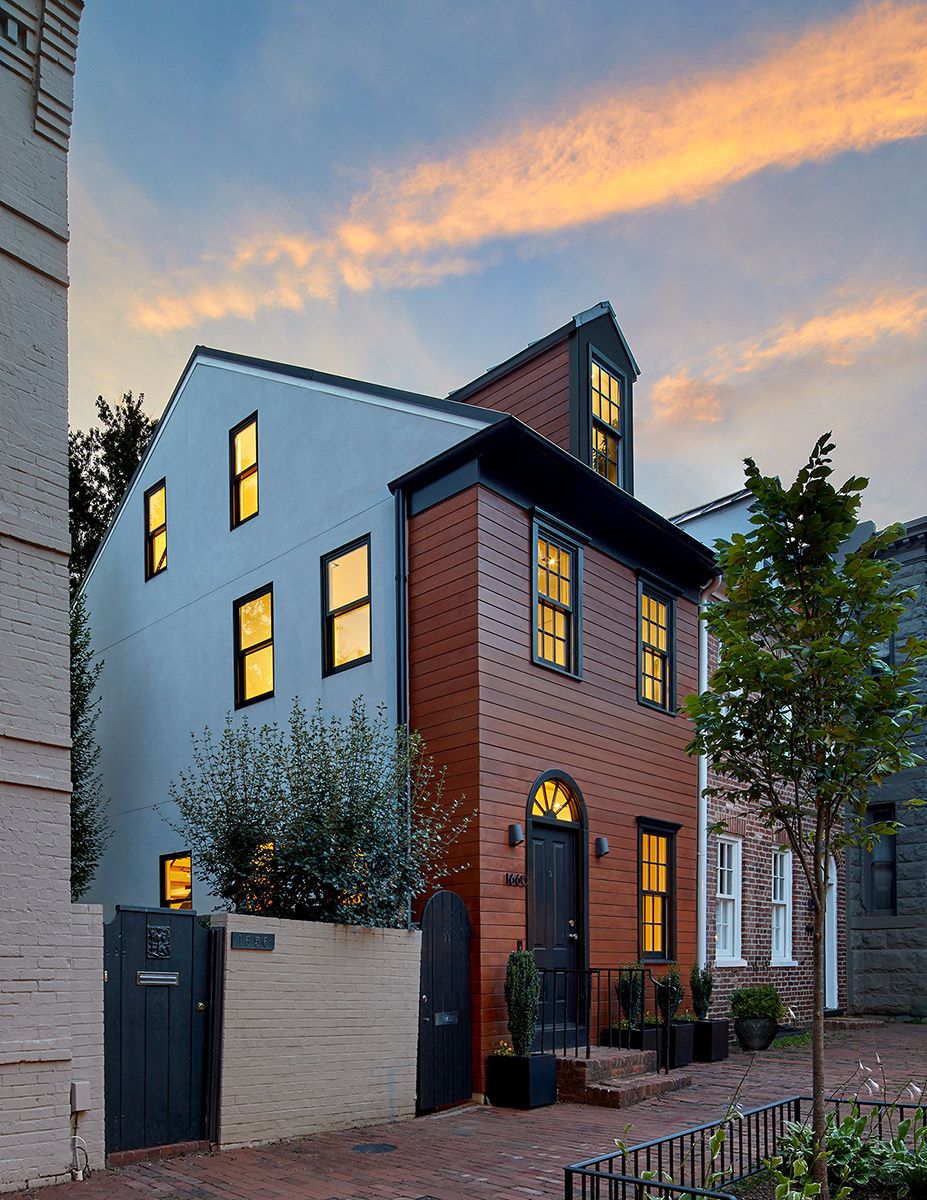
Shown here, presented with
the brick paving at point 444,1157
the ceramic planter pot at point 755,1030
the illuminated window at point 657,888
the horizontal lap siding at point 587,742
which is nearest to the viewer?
the brick paving at point 444,1157

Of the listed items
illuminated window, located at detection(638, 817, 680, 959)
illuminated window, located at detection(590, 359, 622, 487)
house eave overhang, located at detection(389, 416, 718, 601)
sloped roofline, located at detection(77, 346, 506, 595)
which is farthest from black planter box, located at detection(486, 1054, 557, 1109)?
illuminated window, located at detection(590, 359, 622, 487)

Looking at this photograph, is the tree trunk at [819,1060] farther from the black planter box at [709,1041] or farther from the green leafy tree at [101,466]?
the green leafy tree at [101,466]

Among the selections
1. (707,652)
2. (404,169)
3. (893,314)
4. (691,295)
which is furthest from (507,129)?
(707,652)

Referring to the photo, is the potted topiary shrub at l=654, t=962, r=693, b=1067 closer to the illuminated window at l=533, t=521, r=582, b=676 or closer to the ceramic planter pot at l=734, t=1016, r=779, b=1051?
the ceramic planter pot at l=734, t=1016, r=779, b=1051

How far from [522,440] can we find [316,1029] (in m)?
6.28

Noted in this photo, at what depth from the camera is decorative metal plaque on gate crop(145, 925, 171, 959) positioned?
763cm

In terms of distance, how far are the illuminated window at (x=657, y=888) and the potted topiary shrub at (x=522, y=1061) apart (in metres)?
3.57

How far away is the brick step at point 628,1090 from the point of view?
31.9 feet

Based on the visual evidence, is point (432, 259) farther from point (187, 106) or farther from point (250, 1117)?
point (250, 1117)

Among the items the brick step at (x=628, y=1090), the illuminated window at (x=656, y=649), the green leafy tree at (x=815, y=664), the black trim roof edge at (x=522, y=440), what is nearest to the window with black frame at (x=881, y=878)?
the illuminated window at (x=656, y=649)

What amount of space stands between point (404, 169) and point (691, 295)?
13.5 feet

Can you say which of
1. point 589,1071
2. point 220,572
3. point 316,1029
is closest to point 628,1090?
point 589,1071

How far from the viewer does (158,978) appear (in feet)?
25.1

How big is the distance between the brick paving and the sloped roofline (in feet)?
22.2
